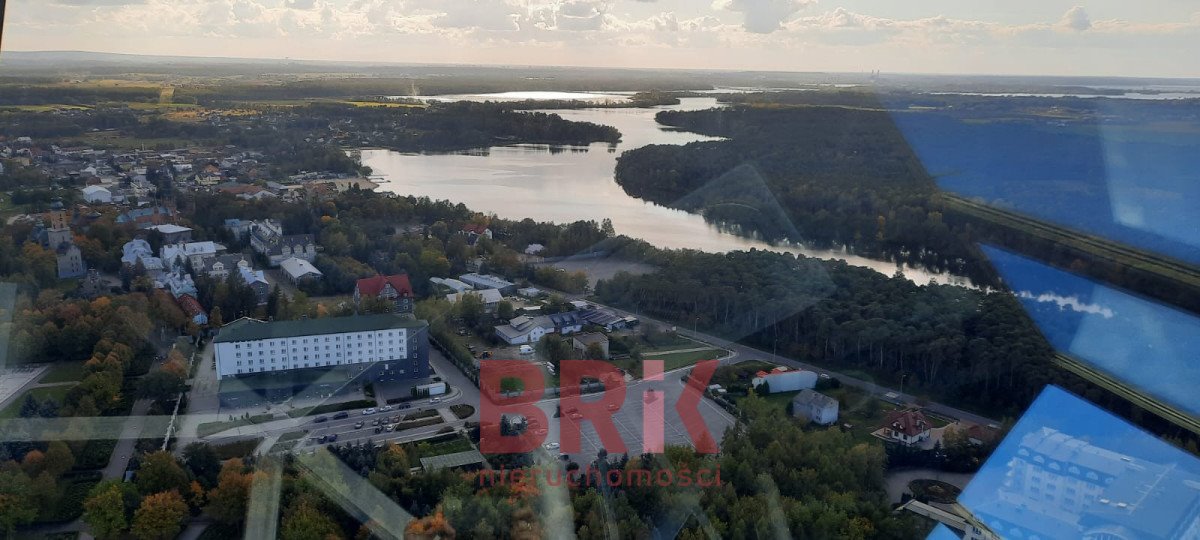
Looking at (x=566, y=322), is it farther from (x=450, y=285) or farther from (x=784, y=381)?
(x=784, y=381)

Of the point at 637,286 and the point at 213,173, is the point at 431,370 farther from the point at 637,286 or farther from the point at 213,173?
the point at 213,173

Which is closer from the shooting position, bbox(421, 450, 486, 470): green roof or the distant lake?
bbox(421, 450, 486, 470): green roof

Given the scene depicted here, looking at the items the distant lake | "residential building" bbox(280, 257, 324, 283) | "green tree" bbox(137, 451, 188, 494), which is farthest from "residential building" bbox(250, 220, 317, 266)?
the distant lake

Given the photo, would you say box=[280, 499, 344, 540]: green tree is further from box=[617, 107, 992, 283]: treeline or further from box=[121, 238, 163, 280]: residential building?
box=[121, 238, 163, 280]: residential building

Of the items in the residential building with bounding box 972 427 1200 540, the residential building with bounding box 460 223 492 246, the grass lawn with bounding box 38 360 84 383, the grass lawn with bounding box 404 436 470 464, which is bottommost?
the grass lawn with bounding box 38 360 84 383

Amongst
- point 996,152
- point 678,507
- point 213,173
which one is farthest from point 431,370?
point 213,173

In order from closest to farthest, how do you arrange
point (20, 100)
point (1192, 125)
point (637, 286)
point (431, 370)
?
1. point (1192, 125)
2. point (431, 370)
3. point (637, 286)
4. point (20, 100)
